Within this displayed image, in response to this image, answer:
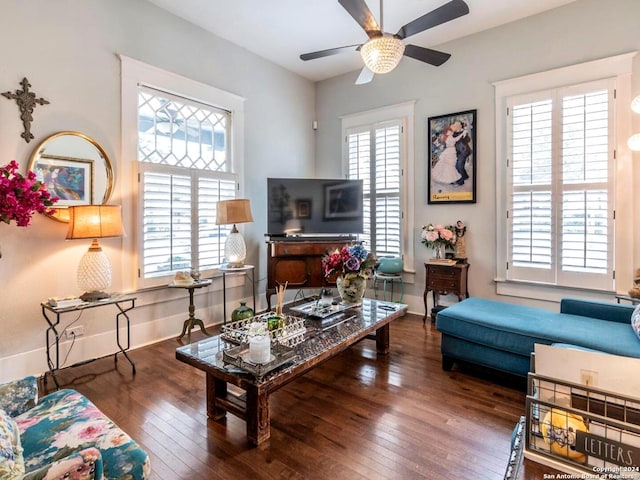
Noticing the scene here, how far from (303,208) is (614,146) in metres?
3.30

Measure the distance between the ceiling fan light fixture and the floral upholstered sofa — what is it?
8.84 ft

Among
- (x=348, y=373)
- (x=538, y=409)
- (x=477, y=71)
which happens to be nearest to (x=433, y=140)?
(x=477, y=71)

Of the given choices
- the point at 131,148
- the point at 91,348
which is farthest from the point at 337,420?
the point at 131,148

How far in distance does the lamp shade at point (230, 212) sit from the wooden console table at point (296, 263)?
0.63 metres

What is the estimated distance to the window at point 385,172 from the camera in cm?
461

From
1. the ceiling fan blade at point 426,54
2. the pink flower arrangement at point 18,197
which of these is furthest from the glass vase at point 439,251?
the pink flower arrangement at point 18,197

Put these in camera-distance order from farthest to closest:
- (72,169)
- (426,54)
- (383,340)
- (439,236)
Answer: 1. (439,236)
2. (383,340)
3. (72,169)
4. (426,54)

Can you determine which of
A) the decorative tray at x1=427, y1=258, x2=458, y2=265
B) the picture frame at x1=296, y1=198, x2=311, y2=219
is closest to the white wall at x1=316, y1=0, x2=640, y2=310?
the decorative tray at x1=427, y1=258, x2=458, y2=265

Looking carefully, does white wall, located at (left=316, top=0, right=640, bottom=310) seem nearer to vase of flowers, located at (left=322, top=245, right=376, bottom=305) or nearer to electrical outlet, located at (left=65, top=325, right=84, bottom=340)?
vase of flowers, located at (left=322, top=245, right=376, bottom=305)

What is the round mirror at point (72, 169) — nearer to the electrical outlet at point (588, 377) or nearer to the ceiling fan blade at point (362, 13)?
the ceiling fan blade at point (362, 13)

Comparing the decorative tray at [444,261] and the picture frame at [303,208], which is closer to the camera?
the decorative tray at [444,261]

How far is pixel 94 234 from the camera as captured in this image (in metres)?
2.71

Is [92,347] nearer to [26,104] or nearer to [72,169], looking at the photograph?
[72,169]

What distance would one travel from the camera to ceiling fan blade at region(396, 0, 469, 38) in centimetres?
229
